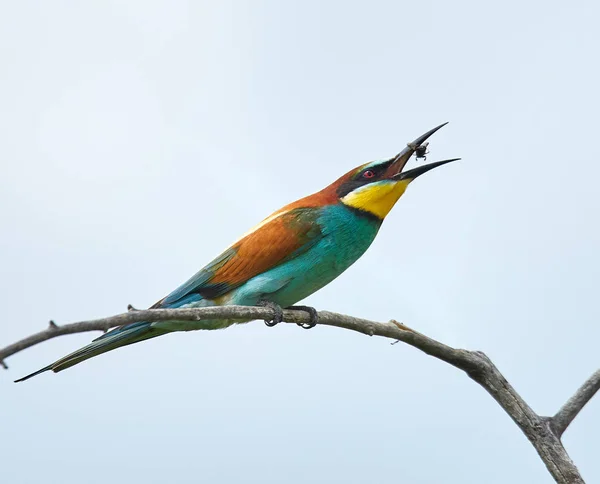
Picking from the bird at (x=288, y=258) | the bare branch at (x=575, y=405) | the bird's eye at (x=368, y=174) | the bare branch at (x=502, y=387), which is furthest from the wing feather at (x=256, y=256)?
the bare branch at (x=575, y=405)

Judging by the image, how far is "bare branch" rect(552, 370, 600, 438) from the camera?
173 inches

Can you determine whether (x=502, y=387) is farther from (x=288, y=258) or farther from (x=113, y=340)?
(x=113, y=340)

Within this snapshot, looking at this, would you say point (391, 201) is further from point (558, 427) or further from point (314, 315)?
point (558, 427)

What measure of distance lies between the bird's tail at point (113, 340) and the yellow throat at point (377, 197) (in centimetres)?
140

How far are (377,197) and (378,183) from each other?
4.9 inches

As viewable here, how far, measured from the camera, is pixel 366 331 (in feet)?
14.7

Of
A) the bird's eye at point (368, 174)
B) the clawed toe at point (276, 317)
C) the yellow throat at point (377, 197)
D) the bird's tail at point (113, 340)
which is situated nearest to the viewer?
the bird's tail at point (113, 340)

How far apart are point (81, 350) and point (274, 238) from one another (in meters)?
1.30

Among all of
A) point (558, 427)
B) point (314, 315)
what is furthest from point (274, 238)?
point (558, 427)

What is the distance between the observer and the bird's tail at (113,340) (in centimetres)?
500

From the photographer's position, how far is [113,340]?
522 cm

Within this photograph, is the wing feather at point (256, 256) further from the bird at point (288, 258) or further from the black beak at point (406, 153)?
the black beak at point (406, 153)

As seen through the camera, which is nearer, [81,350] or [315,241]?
[81,350]

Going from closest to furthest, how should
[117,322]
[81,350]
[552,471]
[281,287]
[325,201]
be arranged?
[117,322] < [552,471] < [81,350] < [281,287] < [325,201]
